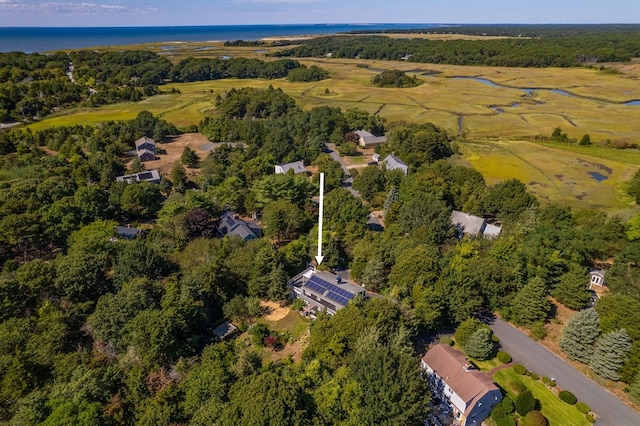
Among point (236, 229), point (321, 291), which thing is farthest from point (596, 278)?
point (236, 229)

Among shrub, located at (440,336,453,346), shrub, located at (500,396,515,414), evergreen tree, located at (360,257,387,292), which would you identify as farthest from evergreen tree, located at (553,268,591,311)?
evergreen tree, located at (360,257,387,292)

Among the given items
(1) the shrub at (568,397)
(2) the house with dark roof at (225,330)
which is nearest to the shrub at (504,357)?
(1) the shrub at (568,397)

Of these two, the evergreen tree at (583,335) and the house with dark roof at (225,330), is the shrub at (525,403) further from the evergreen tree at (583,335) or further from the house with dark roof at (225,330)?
the house with dark roof at (225,330)

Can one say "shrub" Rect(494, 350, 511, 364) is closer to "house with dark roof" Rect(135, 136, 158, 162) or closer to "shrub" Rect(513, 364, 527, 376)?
"shrub" Rect(513, 364, 527, 376)

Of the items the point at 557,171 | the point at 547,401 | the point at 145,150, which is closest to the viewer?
the point at 547,401

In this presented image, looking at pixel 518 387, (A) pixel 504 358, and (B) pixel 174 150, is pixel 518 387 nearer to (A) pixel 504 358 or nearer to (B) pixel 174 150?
(A) pixel 504 358
